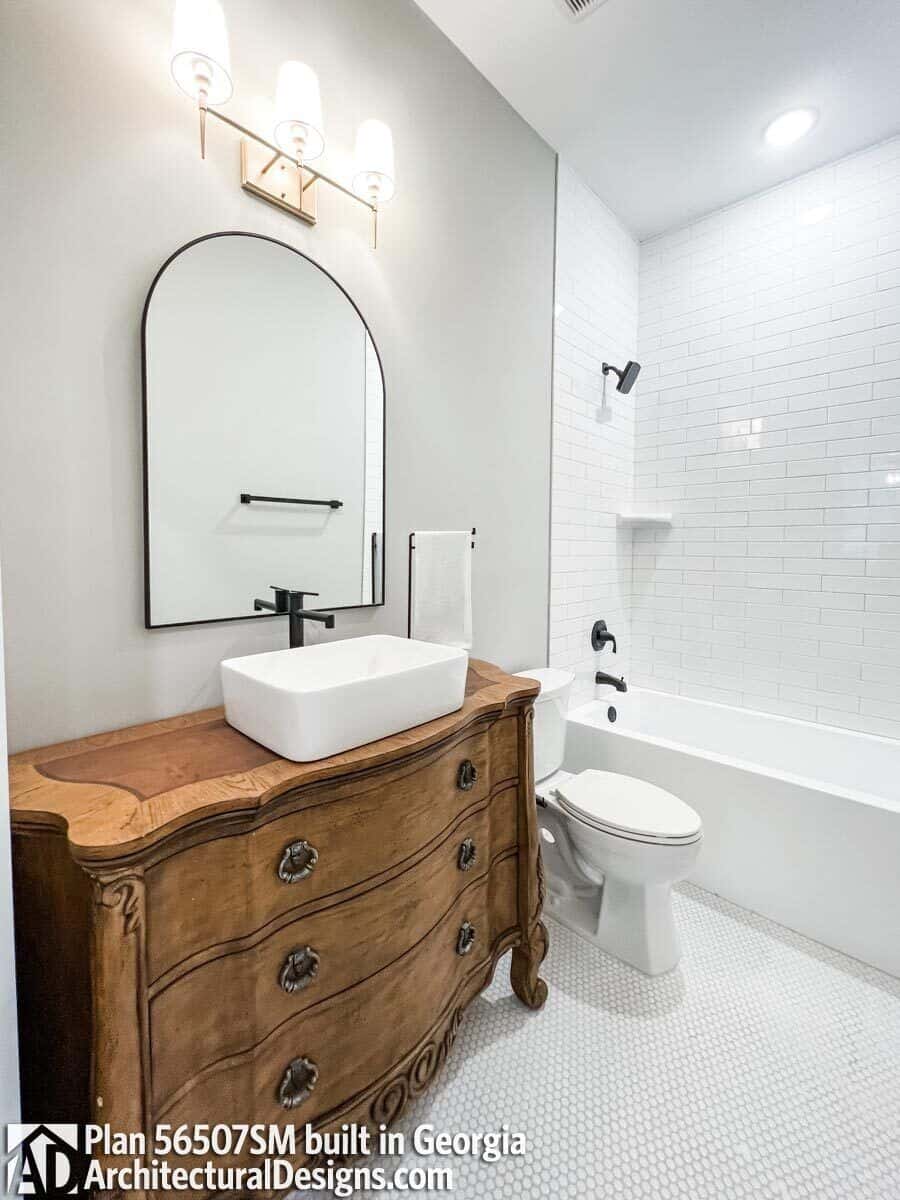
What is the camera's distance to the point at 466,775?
48.4 inches

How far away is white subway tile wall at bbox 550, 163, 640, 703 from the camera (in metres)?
2.45

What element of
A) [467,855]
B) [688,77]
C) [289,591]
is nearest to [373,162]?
[289,591]

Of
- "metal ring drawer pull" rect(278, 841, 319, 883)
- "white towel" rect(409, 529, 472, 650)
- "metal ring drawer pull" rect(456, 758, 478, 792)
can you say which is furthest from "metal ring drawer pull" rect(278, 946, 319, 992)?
"white towel" rect(409, 529, 472, 650)

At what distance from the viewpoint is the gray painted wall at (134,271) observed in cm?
100

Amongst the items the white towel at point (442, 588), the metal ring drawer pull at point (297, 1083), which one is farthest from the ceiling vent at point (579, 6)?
the metal ring drawer pull at point (297, 1083)

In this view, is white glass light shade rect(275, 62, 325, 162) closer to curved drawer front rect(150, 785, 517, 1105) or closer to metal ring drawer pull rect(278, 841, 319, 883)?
metal ring drawer pull rect(278, 841, 319, 883)

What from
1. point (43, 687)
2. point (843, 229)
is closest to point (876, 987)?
point (43, 687)

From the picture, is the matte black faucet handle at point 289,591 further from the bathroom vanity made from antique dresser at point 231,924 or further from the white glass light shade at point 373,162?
the white glass light shade at point 373,162

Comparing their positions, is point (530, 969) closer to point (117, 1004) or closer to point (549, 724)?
point (549, 724)

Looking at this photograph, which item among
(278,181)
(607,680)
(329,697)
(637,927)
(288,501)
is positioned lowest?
(637,927)

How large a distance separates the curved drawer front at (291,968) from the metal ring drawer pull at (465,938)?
0.12 metres

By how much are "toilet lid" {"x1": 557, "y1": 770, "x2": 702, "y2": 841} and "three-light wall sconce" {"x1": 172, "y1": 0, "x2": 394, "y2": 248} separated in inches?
73.6

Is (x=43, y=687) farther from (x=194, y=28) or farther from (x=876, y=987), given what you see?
(x=876, y=987)

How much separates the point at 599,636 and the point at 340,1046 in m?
2.13
